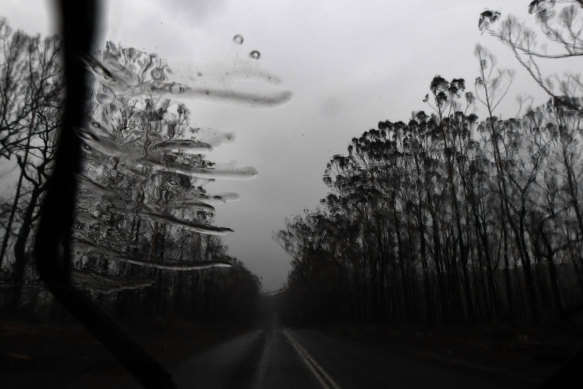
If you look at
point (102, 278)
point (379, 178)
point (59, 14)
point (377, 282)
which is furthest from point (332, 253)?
point (59, 14)

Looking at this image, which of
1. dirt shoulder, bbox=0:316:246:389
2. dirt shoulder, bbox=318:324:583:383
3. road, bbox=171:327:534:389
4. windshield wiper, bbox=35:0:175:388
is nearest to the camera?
windshield wiper, bbox=35:0:175:388

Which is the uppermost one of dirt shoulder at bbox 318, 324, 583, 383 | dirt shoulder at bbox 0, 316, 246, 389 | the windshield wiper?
the windshield wiper

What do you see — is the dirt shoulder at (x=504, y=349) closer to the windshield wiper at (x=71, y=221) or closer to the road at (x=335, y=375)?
the road at (x=335, y=375)

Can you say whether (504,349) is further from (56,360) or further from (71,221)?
(71,221)

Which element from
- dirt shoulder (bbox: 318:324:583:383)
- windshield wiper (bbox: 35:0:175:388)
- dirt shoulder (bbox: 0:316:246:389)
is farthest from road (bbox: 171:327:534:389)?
windshield wiper (bbox: 35:0:175:388)

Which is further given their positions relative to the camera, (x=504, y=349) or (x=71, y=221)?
(x=504, y=349)

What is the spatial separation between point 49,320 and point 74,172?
702 inches

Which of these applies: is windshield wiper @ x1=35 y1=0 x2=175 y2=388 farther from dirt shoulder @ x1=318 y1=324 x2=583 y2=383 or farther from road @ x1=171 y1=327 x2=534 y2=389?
dirt shoulder @ x1=318 y1=324 x2=583 y2=383

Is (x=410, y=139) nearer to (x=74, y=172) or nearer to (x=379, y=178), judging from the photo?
(x=379, y=178)

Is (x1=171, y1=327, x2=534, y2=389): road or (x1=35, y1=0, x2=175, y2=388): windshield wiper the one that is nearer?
(x1=35, y1=0, x2=175, y2=388): windshield wiper

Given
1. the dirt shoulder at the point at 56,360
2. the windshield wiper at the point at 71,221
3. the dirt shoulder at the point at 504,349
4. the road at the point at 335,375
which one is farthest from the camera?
the dirt shoulder at the point at 504,349

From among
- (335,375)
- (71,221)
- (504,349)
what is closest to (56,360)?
(335,375)

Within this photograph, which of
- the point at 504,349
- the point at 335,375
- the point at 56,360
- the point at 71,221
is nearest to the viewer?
the point at 71,221

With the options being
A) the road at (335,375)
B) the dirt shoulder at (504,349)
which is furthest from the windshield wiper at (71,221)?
the dirt shoulder at (504,349)
